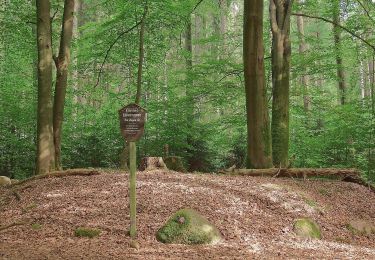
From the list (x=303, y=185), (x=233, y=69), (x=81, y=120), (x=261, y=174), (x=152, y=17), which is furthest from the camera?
(x=81, y=120)

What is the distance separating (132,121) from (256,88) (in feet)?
15.1

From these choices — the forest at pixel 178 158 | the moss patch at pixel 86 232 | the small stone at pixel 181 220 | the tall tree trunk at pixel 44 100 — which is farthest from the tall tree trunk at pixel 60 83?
the small stone at pixel 181 220

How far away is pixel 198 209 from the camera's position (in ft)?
20.3

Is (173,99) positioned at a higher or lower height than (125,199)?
higher

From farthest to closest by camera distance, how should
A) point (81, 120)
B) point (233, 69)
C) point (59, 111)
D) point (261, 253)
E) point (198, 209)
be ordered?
point (81, 120) < point (233, 69) < point (59, 111) < point (198, 209) < point (261, 253)

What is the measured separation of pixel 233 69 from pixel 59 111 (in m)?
6.07

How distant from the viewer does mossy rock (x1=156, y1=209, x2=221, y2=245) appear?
5402 millimetres

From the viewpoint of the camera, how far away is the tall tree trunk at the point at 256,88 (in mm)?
9445

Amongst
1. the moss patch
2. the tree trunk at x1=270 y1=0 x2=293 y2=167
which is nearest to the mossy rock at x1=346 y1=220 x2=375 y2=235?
the tree trunk at x1=270 y1=0 x2=293 y2=167

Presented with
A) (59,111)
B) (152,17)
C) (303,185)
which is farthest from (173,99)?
(303,185)

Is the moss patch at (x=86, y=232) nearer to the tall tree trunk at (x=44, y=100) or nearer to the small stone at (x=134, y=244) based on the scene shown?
the small stone at (x=134, y=244)

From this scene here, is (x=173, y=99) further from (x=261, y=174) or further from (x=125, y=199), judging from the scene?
(x=125, y=199)

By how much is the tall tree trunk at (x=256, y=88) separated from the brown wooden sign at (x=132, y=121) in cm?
447

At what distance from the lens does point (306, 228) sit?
634 cm
